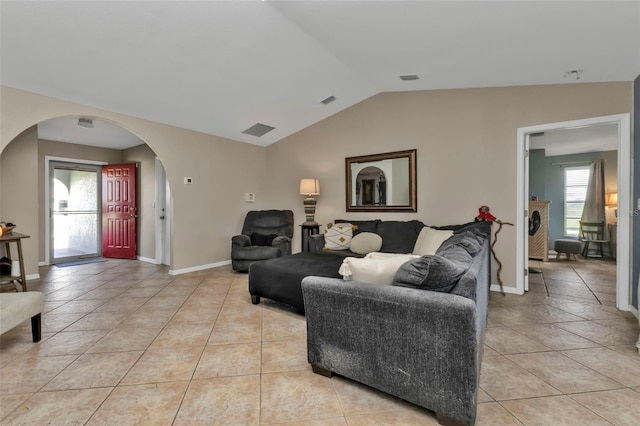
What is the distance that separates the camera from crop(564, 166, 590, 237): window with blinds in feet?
21.3

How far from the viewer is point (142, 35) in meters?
2.59

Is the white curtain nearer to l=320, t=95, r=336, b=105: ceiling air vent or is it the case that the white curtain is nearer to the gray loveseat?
l=320, t=95, r=336, b=105: ceiling air vent

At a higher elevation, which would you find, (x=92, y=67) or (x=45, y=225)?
(x=92, y=67)

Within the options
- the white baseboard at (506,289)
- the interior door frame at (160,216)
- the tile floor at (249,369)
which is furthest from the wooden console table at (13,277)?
the white baseboard at (506,289)

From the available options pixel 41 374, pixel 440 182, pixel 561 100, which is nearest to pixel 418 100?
pixel 440 182

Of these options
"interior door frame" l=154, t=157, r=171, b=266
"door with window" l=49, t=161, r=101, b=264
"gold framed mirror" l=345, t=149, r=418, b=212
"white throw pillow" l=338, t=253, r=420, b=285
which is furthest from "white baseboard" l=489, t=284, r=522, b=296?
"door with window" l=49, t=161, r=101, b=264

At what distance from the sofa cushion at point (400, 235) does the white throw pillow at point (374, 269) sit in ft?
6.87

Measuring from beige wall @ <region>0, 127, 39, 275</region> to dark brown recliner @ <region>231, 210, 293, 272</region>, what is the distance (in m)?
2.69

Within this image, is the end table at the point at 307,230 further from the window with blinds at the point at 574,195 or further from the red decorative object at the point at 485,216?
the window with blinds at the point at 574,195

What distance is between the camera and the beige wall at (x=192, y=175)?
329 cm

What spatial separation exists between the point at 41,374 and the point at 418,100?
4575 millimetres

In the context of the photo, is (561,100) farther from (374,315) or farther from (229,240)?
(229,240)

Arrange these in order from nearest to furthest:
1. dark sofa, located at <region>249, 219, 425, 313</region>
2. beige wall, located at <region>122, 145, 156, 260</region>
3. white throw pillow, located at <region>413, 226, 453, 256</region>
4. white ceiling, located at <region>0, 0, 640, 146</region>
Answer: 1. white ceiling, located at <region>0, 0, 640, 146</region>
2. dark sofa, located at <region>249, 219, 425, 313</region>
3. white throw pillow, located at <region>413, 226, 453, 256</region>
4. beige wall, located at <region>122, 145, 156, 260</region>

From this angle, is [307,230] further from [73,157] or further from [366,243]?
[73,157]
